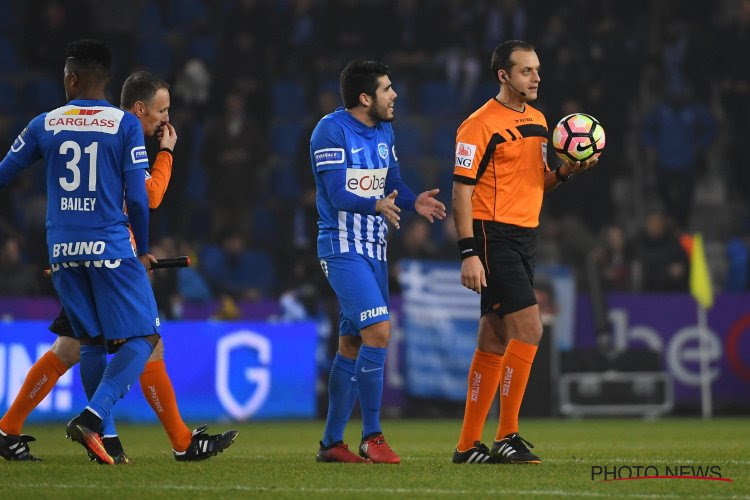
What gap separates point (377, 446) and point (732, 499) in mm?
2330

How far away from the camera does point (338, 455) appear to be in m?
7.55

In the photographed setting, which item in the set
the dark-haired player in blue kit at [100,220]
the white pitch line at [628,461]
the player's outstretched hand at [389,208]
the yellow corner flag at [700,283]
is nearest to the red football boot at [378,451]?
the white pitch line at [628,461]

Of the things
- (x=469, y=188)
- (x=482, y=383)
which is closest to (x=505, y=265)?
(x=469, y=188)

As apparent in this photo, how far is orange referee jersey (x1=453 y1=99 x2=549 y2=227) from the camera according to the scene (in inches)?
293

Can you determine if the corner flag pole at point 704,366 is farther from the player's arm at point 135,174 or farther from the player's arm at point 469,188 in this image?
the player's arm at point 135,174

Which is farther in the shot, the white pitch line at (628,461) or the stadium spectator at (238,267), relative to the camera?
the stadium spectator at (238,267)

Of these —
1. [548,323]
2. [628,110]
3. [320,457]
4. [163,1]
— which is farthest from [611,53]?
[320,457]

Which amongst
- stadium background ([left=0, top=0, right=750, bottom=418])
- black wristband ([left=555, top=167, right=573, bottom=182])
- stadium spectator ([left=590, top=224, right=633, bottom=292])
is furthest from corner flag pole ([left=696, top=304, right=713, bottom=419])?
black wristband ([left=555, top=167, right=573, bottom=182])

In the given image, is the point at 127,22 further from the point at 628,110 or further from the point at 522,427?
the point at 522,427

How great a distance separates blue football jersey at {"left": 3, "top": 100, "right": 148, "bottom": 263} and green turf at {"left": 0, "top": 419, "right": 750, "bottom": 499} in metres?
1.16

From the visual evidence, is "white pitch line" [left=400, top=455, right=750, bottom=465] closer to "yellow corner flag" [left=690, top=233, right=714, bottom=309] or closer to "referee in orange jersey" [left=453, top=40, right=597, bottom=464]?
"referee in orange jersey" [left=453, top=40, right=597, bottom=464]

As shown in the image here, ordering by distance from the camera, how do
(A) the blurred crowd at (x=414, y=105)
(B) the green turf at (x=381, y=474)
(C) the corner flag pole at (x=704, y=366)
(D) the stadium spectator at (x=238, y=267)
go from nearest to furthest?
(B) the green turf at (x=381, y=474) → (C) the corner flag pole at (x=704, y=366) → (D) the stadium spectator at (x=238, y=267) → (A) the blurred crowd at (x=414, y=105)

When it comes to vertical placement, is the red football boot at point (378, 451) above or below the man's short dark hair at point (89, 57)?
below

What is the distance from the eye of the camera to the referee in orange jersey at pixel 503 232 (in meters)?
7.39
